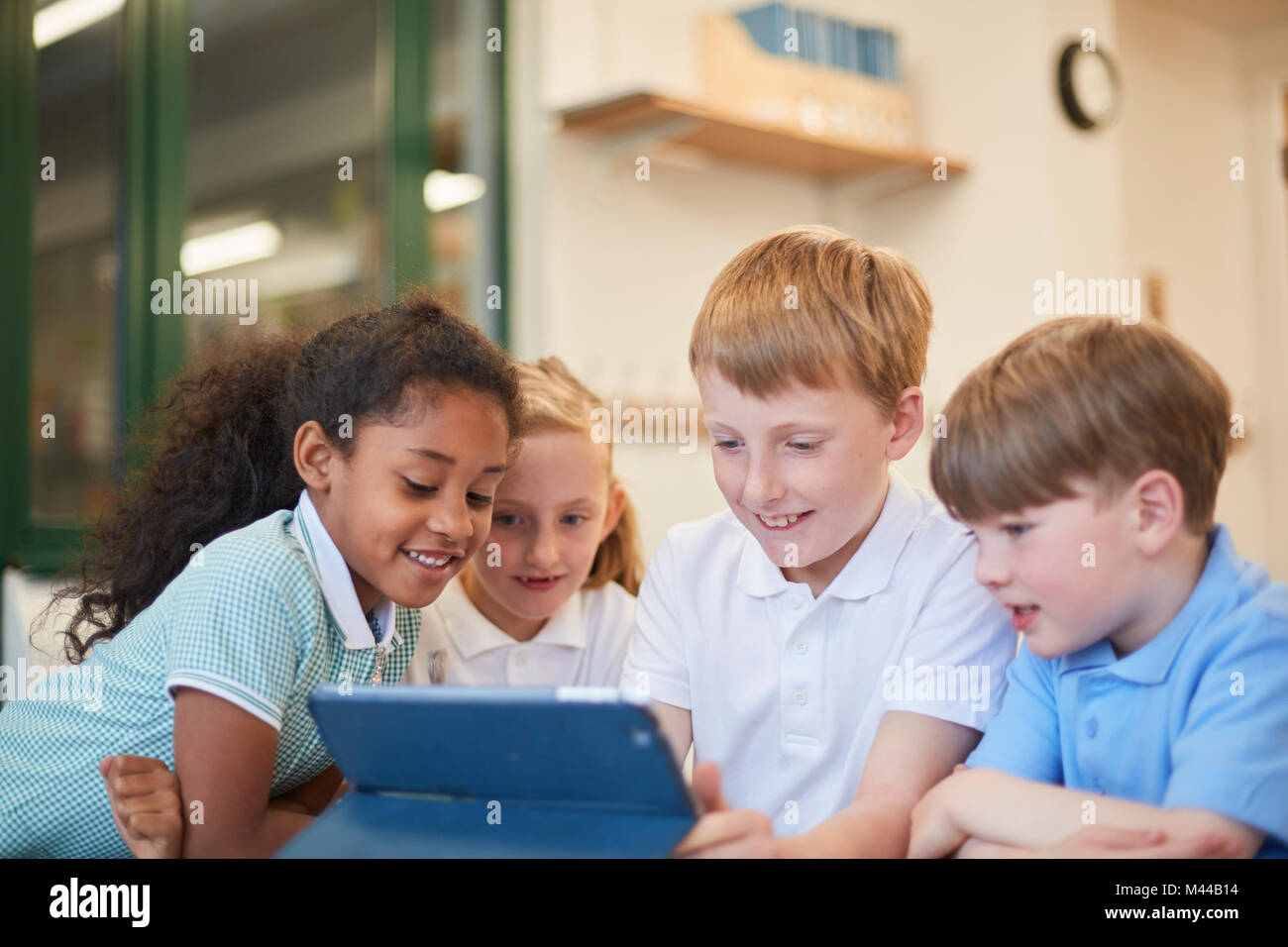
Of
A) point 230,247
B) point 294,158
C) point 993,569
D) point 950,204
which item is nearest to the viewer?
point 993,569

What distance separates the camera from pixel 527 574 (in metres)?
1.57

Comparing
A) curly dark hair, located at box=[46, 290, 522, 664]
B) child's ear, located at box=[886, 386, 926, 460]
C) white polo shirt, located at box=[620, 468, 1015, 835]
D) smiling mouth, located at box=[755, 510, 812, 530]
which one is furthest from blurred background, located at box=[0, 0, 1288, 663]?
child's ear, located at box=[886, 386, 926, 460]

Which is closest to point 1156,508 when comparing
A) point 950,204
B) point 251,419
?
point 251,419

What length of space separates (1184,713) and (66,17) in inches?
116

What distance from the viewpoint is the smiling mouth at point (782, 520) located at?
1236mm

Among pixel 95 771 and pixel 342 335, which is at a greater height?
pixel 342 335

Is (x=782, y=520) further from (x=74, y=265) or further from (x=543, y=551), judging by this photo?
(x=74, y=265)

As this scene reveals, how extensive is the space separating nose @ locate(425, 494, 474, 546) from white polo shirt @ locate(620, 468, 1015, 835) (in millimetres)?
273

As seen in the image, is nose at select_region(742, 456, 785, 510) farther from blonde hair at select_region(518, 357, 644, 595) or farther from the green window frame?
the green window frame

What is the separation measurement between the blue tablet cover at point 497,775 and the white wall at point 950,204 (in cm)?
279

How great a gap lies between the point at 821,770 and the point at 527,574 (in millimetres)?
485

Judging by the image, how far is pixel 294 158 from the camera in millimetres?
3596
